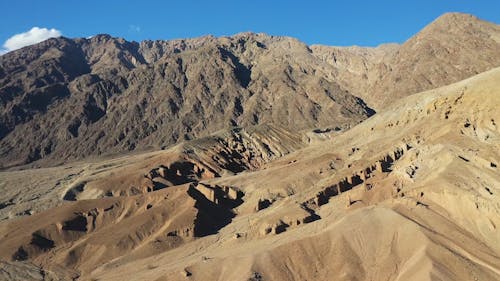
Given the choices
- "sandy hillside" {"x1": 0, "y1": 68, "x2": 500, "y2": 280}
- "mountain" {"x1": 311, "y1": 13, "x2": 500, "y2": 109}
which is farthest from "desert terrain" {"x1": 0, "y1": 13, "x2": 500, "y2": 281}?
"mountain" {"x1": 311, "y1": 13, "x2": 500, "y2": 109}

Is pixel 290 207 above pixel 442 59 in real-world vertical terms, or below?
below

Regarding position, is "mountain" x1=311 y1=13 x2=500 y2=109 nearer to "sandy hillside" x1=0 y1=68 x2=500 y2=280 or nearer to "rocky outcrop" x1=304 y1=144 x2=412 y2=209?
"sandy hillside" x1=0 y1=68 x2=500 y2=280

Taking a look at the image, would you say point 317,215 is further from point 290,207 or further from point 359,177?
point 359,177

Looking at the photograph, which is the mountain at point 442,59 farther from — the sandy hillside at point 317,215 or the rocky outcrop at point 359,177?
the rocky outcrop at point 359,177

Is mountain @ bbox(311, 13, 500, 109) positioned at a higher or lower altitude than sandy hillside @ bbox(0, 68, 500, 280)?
higher

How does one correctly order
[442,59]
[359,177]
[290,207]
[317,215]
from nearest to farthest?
[317,215]
[290,207]
[359,177]
[442,59]

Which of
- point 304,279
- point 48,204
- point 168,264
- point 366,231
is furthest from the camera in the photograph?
point 48,204

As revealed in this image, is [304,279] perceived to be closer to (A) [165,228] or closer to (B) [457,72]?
(A) [165,228]

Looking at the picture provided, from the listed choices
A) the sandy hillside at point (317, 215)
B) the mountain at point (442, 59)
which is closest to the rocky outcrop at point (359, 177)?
the sandy hillside at point (317, 215)

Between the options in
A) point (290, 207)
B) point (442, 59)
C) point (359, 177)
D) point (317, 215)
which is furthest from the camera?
point (442, 59)

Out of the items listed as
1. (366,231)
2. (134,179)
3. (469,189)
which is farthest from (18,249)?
(469,189)

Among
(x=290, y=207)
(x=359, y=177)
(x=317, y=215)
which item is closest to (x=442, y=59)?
(x=359, y=177)

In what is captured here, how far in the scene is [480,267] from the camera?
45.2 metres

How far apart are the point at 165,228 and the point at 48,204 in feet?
103
